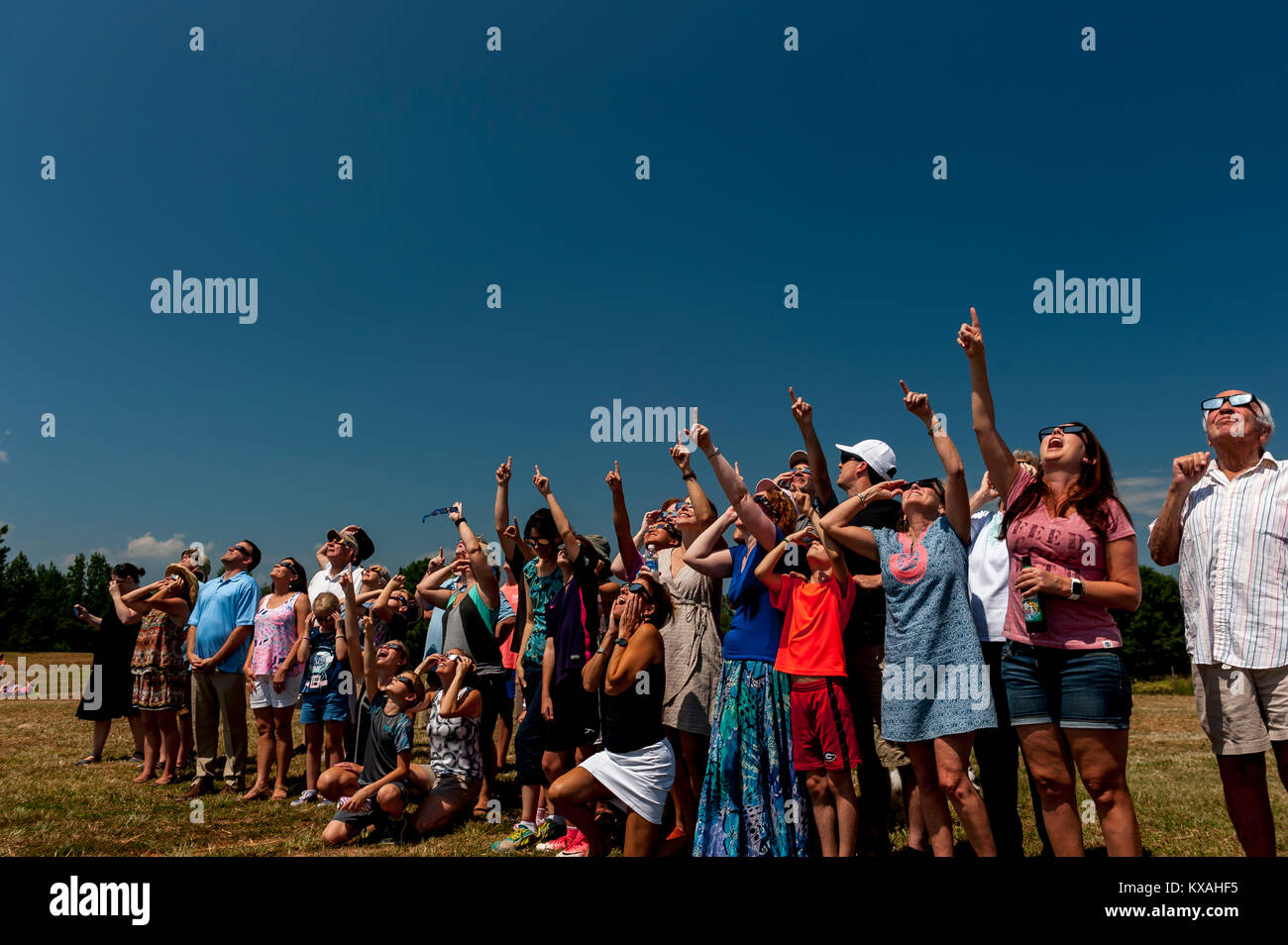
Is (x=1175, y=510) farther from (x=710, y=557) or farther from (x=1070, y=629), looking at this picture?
(x=710, y=557)

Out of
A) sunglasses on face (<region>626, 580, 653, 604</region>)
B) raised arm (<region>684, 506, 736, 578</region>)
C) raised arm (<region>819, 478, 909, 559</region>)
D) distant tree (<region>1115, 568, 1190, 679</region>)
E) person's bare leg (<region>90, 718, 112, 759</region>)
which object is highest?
raised arm (<region>819, 478, 909, 559</region>)

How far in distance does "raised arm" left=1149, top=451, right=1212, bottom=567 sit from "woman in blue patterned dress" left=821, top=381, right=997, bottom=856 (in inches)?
36.8

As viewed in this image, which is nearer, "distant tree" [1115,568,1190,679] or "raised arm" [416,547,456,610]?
"raised arm" [416,547,456,610]

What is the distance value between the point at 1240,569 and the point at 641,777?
3.24 m

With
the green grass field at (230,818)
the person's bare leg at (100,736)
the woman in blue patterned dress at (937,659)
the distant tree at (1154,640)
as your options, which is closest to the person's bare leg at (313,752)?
the green grass field at (230,818)

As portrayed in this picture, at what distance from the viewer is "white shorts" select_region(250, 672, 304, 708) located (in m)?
7.29

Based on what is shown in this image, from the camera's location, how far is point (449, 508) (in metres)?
6.70

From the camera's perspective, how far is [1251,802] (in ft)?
11.4

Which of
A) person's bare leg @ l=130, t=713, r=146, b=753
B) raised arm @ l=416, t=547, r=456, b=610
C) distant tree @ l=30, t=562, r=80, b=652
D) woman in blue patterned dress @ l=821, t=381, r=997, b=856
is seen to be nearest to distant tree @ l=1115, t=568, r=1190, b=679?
raised arm @ l=416, t=547, r=456, b=610

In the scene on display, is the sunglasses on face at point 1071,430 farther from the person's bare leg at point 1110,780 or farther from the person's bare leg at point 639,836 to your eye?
the person's bare leg at point 639,836

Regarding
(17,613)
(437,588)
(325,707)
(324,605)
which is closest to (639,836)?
(325,707)

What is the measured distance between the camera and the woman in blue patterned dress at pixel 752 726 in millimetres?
4355

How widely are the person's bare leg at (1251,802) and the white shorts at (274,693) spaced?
711cm

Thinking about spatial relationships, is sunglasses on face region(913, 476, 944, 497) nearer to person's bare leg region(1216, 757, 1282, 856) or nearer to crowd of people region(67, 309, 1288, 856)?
crowd of people region(67, 309, 1288, 856)
